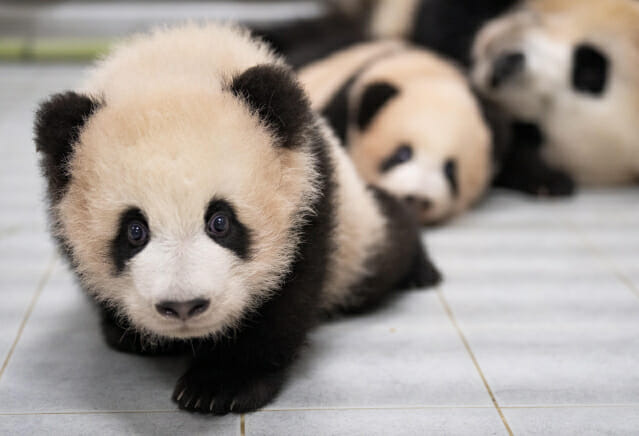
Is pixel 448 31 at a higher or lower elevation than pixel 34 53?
higher

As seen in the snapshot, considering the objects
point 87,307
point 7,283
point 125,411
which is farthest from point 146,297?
point 7,283

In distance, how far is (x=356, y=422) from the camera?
2.05 metres

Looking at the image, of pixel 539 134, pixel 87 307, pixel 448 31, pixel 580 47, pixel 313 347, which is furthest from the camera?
pixel 448 31

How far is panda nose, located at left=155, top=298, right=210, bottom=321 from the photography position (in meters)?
1.76

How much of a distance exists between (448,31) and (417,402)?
305 cm

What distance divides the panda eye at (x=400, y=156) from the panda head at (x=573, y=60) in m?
0.85

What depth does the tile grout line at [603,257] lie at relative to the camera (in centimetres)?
296

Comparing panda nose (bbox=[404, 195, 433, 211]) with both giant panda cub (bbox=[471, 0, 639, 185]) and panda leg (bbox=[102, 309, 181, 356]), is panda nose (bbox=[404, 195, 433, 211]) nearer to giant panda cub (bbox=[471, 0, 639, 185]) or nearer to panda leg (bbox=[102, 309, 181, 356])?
giant panda cub (bbox=[471, 0, 639, 185])

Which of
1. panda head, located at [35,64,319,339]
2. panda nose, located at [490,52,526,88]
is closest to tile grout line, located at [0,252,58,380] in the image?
panda head, located at [35,64,319,339]

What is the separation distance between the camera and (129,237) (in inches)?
74.2

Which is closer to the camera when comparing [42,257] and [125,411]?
[125,411]

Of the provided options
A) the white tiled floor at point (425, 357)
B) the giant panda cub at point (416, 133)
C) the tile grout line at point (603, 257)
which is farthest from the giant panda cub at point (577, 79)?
the white tiled floor at point (425, 357)

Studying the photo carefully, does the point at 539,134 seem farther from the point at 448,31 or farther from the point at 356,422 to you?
the point at 356,422

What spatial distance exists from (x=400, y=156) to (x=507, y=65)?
0.91m
